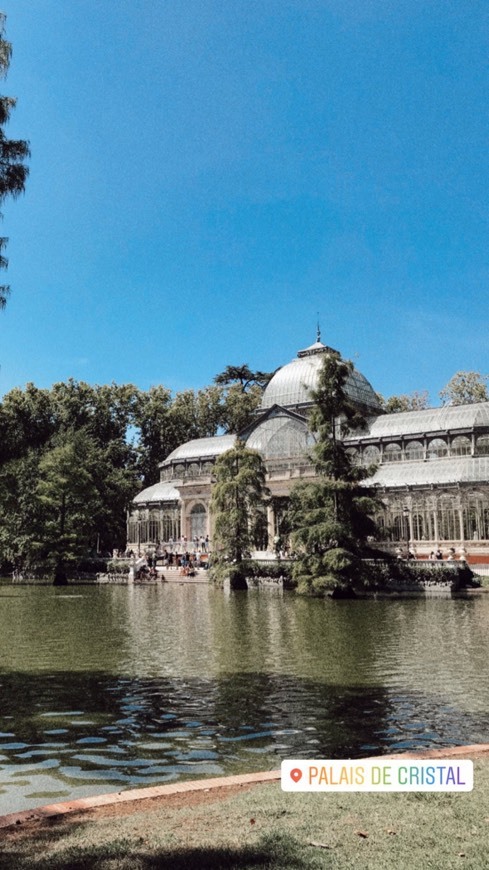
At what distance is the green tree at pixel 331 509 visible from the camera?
33.2m

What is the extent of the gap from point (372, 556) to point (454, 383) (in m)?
41.0

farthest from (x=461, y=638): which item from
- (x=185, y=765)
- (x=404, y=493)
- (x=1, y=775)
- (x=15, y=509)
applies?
(x=15, y=509)

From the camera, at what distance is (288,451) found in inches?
2275

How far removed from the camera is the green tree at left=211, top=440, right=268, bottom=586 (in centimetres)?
4103

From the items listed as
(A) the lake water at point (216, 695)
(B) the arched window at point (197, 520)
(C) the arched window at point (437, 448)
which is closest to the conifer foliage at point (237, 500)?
(C) the arched window at point (437, 448)

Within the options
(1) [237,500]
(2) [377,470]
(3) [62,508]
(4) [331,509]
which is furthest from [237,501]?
(3) [62,508]

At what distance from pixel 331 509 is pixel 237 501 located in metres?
8.94

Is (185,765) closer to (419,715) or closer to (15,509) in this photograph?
(419,715)

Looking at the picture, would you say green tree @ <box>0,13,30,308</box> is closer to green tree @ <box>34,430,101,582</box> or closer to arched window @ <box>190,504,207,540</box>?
green tree @ <box>34,430,101,582</box>

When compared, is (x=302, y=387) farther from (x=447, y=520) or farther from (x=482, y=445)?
(x=447, y=520)

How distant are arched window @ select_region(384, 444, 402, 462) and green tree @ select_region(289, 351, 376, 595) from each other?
20.3 metres

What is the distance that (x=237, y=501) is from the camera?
137 ft

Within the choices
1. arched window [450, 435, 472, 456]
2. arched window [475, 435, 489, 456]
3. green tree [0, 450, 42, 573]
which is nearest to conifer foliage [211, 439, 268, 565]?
green tree [0, 450, 42, 573]

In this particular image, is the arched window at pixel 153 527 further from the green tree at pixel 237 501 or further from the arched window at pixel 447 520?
the arched window at pixel 447 520
